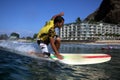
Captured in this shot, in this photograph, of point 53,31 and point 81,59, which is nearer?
point 53,31

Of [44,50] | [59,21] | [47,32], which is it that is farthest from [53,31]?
[44,50]

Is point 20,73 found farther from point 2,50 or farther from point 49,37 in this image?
point 2,50

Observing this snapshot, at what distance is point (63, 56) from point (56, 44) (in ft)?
2.81

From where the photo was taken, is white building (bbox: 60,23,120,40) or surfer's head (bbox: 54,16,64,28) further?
white building (bbox: 60,23,120,40)

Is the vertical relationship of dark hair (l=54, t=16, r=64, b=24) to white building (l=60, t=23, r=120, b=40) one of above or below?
below

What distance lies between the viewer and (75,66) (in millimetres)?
11117

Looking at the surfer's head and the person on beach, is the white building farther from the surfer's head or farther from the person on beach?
the surfer's head

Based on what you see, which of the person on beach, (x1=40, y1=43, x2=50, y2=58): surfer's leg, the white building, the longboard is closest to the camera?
the person on beach

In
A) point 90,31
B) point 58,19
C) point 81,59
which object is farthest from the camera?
point 90,31

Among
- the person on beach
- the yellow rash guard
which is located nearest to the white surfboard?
the person on beach

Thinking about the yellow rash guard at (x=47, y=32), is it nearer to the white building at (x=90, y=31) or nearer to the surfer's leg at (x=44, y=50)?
the surfer's leg at (x=44, y=50)

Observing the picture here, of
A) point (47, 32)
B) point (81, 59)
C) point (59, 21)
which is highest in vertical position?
point (59, 21)

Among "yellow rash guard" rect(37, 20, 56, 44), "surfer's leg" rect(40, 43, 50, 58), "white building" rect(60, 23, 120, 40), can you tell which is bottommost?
"surfer's leg" rect(40, 43, 50, 58)

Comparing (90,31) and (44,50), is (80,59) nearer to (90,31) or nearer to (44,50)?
(44,50)
